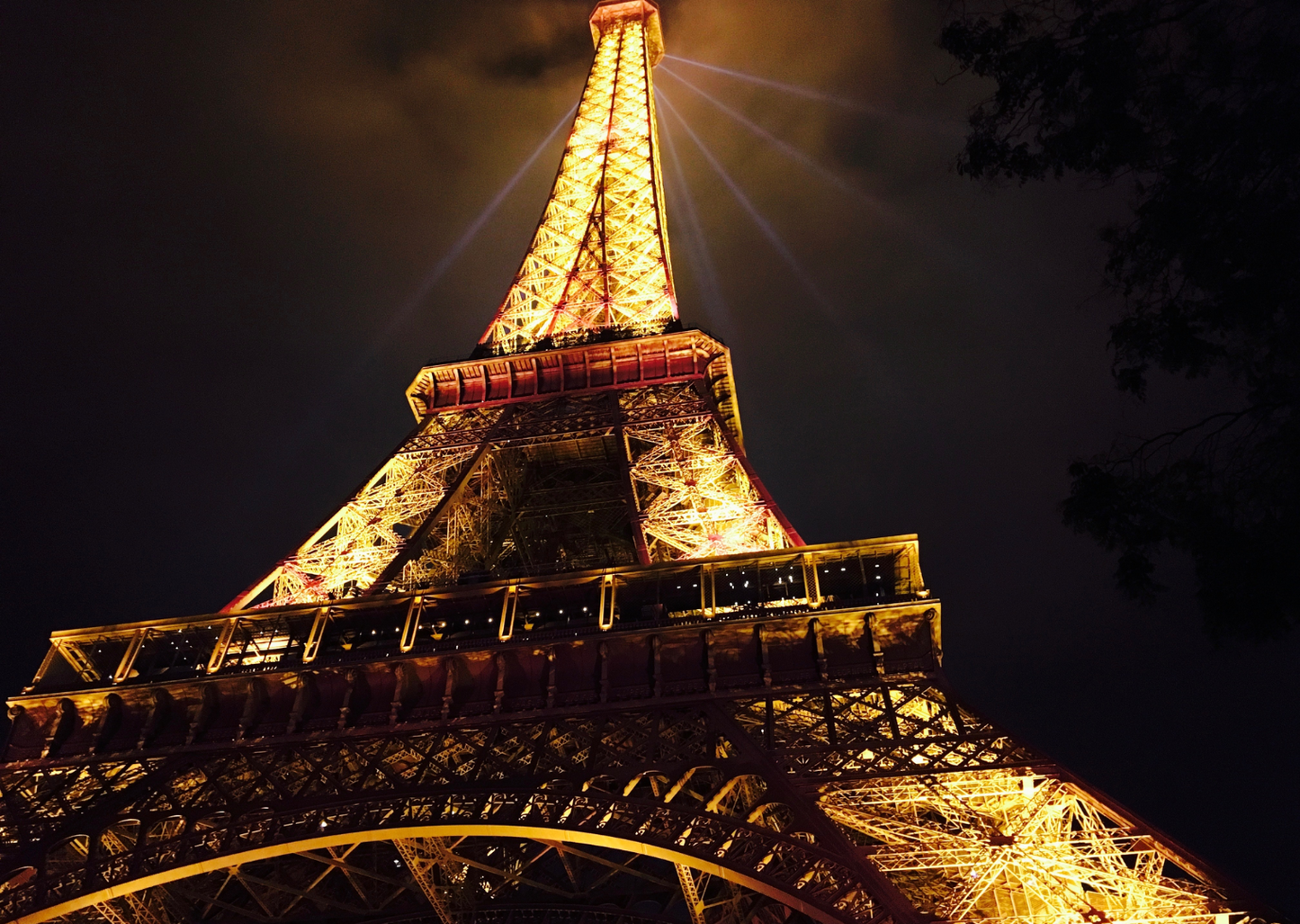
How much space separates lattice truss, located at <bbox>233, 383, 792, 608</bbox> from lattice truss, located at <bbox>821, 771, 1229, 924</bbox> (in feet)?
23.6

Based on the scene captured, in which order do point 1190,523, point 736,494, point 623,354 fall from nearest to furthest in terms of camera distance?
point 1190,523, point 736,494, point 623,354

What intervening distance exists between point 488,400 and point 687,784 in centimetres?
1588

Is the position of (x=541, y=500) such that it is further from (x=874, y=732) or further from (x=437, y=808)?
(x=874, y=732)

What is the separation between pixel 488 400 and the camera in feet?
102

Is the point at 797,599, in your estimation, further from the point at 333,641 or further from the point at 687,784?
the point at 333,641

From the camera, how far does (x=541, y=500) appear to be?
103 feet

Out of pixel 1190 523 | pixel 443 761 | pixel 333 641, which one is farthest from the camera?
pixel 333 641

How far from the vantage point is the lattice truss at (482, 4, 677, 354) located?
33.7 metres

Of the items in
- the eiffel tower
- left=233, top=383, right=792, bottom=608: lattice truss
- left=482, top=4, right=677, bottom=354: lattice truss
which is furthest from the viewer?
left=482, top=4, right=677, bottom=354: lattice truss

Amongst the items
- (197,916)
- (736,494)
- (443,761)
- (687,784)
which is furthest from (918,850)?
(197,916)

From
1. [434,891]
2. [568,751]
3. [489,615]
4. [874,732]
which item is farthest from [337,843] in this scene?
[874,732]

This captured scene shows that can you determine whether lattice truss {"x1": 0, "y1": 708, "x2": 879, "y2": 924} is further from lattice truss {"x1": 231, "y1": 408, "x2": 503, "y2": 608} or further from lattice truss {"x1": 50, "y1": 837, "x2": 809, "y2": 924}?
lattice truss {"x1": 231, "y1": 408, "x2": 503, "y2": 608}

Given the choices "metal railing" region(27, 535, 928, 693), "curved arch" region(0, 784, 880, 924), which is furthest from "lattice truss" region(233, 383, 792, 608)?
"curved arch" region(0, 784, 880, 924)

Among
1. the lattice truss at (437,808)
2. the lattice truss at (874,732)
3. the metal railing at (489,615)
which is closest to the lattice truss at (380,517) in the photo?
the metal railing at (489,615)
